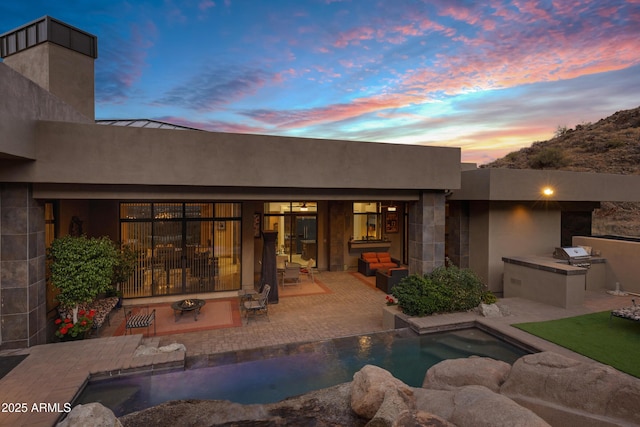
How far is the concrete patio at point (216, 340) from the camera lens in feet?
19.7

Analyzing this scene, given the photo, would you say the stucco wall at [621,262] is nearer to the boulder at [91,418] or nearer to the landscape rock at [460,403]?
the landscape rock at [460,403]

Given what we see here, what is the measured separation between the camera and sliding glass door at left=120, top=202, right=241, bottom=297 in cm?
1233

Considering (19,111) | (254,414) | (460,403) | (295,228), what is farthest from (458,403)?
(295,228)

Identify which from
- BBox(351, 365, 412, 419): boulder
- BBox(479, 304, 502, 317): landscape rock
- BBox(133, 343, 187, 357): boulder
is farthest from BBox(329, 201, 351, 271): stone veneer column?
BBox(351, 365, 412, 419): boulder

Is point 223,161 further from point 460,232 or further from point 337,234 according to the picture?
point 460,232

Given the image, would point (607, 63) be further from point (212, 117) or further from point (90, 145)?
point (212, 117)

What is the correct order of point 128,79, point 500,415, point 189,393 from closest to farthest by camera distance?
point 500,415 → point 189,393 → point 128,79

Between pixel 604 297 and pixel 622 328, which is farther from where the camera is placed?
pixel 604 297

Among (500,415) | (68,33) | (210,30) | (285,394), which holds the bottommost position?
(285,394)

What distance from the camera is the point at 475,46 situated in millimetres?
14227

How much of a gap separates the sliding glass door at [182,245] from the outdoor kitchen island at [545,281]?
976cm

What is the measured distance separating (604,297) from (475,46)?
10.5m


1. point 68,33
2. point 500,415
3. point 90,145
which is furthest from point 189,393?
point 68,33

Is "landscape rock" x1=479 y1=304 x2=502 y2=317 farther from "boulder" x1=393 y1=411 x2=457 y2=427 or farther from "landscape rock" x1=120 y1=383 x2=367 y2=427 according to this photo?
"boulder" x1=393 y1=411 x2=457 y2=427
